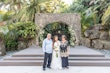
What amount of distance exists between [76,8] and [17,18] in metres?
4.71

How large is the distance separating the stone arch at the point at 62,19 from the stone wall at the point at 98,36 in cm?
153

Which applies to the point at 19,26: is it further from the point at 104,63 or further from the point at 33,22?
the point at 104,63

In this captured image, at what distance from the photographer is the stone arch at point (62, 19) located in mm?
16328

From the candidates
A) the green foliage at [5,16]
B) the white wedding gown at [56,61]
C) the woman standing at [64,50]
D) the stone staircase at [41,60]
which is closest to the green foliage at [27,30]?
the green foliage at [5,16]

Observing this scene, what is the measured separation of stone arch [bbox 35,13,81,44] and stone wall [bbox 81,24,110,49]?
1532 millimetres

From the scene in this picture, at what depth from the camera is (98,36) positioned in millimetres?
17469

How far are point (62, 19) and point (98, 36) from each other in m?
2.90

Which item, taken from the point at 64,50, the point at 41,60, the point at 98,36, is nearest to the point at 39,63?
the point at 41,60

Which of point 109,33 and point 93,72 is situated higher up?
point 109,33

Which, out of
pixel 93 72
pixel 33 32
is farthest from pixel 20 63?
pixel 33 32

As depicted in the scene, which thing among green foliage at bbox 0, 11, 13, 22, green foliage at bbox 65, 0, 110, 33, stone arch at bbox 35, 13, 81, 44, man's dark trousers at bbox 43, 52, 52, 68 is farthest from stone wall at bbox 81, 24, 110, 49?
man's dark trousers at bbox 43, 52, 52, 68

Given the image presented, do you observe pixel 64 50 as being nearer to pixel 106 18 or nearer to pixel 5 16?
pixel 106 18

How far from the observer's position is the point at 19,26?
16922 millimetres

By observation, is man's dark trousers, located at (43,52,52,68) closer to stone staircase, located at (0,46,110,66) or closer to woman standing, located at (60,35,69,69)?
woman standing, located at (60,35,69,69)
